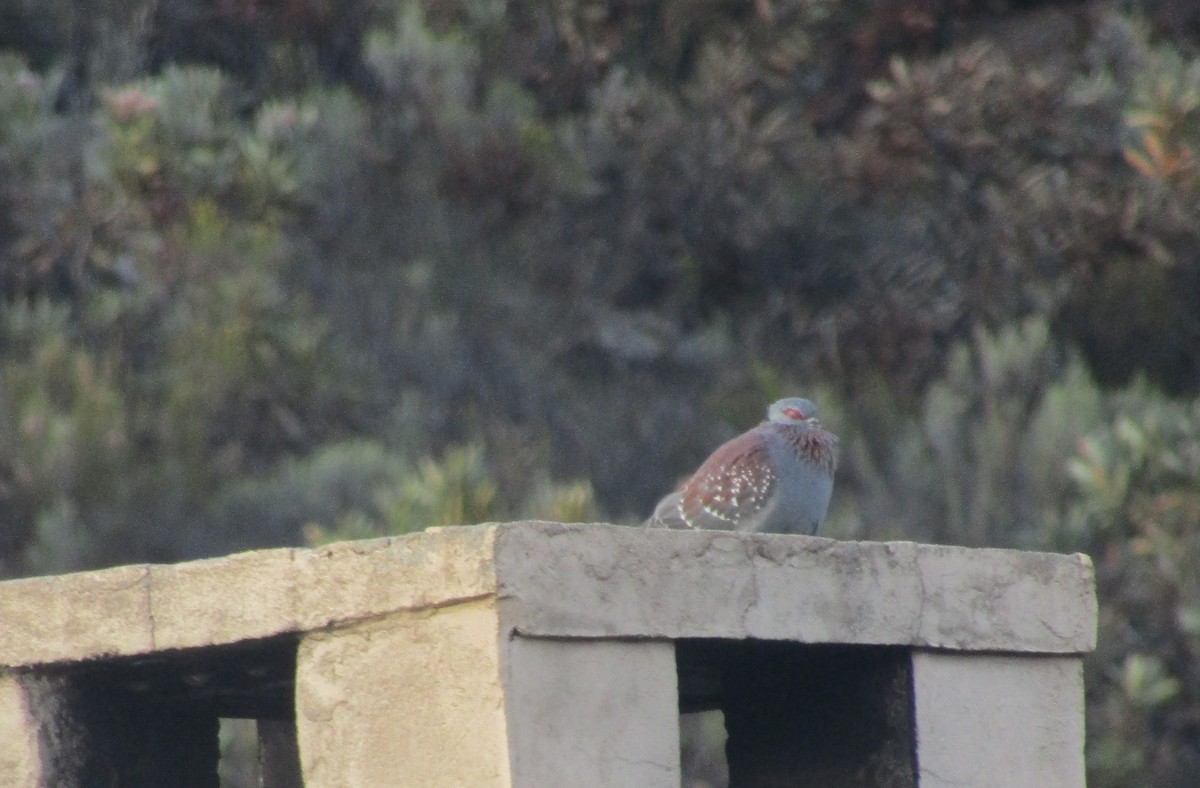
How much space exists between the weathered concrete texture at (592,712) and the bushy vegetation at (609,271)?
12.0 ft

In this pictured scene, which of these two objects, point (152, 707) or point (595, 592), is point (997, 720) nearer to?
point (595, 592)

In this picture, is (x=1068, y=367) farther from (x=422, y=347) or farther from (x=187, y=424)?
(x=187, y=424)

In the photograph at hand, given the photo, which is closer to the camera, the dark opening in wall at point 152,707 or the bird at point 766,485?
the dark opening in wall at point 152,707

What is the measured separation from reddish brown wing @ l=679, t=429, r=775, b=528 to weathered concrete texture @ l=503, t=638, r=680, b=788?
1.14m

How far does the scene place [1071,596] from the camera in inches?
151

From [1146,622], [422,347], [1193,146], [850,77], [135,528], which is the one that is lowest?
[1146,622]

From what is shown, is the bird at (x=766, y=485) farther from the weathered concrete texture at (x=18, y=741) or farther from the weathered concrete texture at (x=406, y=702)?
the weathered concrete texture at (x=18, y=741)

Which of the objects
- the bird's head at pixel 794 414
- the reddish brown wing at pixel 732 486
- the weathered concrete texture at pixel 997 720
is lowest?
the weathered concrete texture at pixel 997 720

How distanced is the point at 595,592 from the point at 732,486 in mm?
1276

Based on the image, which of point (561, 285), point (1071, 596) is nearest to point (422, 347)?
point (561, 285)

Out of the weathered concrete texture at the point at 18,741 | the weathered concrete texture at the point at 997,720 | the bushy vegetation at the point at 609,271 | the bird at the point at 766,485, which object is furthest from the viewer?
the bushy vegetation at the point at 609,271

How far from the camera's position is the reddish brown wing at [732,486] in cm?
452

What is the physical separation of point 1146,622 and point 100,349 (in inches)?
169

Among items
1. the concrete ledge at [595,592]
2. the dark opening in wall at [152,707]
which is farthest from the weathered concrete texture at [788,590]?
the dark opening in wall at [152,707]
